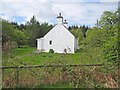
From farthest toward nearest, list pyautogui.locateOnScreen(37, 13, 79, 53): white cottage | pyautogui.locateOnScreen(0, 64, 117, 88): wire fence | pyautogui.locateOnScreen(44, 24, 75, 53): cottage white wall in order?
pyautogui.locateOnScreen(44, 24, 75, 53): cottage white wall
pyautogui.locateOnScreen(37, 13, 79, 53): white cottage
pyautogui.locateOnScreen(0, 64, 117, 88): wire fence

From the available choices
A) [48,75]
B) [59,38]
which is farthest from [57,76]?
[59,38]

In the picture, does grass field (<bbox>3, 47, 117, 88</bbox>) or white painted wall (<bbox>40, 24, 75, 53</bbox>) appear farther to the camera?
white painted wall (<bbox>40, 24, 75, 53</bbox>)

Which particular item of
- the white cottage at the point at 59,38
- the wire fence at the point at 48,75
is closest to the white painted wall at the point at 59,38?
the white cottage at the point at 59,38

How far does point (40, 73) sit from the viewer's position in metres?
4.18

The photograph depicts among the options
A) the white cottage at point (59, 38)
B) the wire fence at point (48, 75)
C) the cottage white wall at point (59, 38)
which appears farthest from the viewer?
the cottage white wall at point (59, 38)

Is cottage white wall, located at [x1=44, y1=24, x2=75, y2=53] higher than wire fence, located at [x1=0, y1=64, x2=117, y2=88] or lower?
higher

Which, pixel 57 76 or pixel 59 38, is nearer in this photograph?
pixel 57 76

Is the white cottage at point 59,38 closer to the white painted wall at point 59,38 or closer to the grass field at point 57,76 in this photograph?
the white painted wall at point 59,38

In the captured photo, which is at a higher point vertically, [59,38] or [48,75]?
[59,38]

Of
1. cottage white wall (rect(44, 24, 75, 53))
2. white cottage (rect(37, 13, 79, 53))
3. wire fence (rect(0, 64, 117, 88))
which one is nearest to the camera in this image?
wire fence (rect(0, 64, 117, 88))

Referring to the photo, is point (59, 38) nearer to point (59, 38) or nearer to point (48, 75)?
point (59, 38)

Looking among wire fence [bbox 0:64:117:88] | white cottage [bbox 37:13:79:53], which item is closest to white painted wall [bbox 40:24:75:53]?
white cottage [bbox 37:13:79:53]

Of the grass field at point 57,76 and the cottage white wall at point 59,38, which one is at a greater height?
the cottage white wall at point 59,38

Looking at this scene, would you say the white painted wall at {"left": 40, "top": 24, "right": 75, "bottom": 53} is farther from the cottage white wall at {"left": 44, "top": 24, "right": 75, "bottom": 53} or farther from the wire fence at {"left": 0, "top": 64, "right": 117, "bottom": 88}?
the wire fence at {"left": 0, "top": 64, "right": 117, "bottom": 88}
